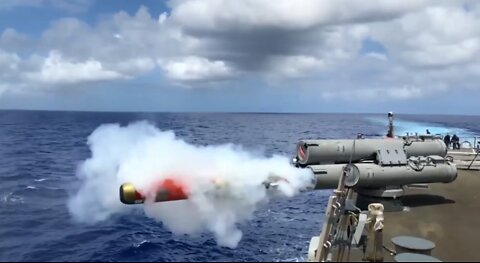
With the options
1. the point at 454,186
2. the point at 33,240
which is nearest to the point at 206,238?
the point at 33,240

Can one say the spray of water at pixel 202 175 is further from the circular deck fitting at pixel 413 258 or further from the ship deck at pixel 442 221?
the circular deck fitting at pixel 413 258

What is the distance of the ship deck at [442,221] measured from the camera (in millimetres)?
10656

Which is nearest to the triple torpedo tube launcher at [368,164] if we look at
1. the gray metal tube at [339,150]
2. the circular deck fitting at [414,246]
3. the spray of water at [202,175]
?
the gray metal tube at [339,150]

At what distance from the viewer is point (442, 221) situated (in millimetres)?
13297

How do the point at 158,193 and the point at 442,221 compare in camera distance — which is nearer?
the point at 158,193

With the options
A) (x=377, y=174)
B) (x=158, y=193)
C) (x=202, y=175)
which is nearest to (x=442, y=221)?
(x=377, y=174)

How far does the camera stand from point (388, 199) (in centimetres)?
1450

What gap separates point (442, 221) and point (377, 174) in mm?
2264

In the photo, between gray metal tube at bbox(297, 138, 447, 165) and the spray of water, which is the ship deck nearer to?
gray metal tube at bbox(297, 138, 447, 165)

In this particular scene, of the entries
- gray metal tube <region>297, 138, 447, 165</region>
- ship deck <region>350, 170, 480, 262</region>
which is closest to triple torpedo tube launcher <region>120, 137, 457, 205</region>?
gray metal tube <region>297, 138, 447, 165</region>

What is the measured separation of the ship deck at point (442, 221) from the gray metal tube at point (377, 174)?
1.01 meters

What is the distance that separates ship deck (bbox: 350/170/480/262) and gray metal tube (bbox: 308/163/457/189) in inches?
39.6

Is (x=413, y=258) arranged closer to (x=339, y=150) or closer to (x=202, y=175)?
(x=202, y=175)

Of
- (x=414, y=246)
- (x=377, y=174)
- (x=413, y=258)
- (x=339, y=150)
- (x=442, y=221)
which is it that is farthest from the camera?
(x=339, y=150)
